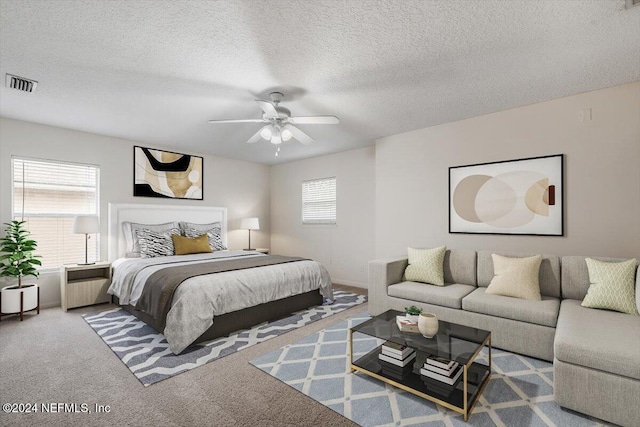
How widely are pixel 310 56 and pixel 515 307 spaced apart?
2.81 m

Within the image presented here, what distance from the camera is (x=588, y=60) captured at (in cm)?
255

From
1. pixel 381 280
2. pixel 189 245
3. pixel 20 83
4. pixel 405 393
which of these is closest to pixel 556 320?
pixel 405 393

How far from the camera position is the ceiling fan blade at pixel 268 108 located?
112 inches

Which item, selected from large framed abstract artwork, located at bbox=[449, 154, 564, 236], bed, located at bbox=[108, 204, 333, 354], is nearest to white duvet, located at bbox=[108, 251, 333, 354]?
bed, located at bbox=[108, 204, 333, 354]

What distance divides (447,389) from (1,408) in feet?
9.48

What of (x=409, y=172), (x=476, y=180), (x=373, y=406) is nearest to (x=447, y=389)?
(x=373, y=406)

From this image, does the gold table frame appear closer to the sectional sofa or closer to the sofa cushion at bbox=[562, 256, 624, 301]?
the sectional sofa

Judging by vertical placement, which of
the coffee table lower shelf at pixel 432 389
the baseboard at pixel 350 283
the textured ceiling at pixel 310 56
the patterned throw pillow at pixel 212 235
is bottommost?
the baseboard at pixel 350 283

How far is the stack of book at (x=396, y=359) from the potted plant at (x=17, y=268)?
4.22 meters

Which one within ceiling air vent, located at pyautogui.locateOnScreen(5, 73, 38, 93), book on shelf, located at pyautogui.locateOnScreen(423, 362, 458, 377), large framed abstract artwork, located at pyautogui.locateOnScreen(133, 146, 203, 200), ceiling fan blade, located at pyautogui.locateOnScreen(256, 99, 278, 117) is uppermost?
ceiling air vent, located at pyautogui.locateOnScreen(5, 73, 38, 93)

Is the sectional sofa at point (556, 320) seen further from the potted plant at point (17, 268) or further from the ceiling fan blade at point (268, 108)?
the potted plant at point (17, 268)

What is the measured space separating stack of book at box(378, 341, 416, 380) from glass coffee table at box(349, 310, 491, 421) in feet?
0.06

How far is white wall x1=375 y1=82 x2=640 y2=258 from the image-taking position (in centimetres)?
299

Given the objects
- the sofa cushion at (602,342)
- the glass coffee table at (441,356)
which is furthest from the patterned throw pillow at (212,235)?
the sofa cushion at (602,342)
